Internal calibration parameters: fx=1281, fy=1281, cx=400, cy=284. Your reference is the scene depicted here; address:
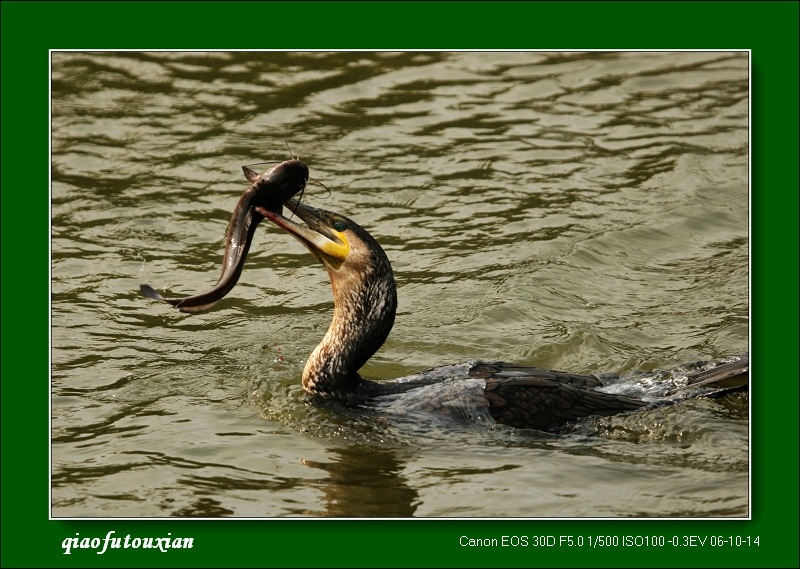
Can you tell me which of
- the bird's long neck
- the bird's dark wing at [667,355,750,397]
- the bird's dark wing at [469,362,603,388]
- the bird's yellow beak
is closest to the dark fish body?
the bird's yellow beak

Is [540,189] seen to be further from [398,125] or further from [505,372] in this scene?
[505,372]

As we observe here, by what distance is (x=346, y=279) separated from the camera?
8.28m

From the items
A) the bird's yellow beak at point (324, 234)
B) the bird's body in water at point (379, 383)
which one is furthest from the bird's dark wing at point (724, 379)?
the bird's yellow beak at point (324, 234)

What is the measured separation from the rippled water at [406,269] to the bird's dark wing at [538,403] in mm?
98

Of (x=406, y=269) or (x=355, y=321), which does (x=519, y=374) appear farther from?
(x=406, y=269)

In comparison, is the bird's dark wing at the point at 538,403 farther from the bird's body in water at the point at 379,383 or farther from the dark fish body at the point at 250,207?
the dark fish body at the point at 250,207

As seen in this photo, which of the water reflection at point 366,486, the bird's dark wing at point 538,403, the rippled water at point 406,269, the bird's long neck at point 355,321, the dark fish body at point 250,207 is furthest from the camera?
the bird's long neck at point 355,321

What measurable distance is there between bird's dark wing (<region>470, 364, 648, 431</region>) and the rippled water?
98 millimetres

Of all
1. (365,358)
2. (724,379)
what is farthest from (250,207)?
(724,379)

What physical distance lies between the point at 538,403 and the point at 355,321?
4.26 feet

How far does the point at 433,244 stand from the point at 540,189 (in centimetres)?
152

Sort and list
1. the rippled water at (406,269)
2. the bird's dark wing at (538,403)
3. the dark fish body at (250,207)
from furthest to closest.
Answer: the bird's dark wing at (538,403), the dark fish body at (250,207), the rippled water at (406,269)

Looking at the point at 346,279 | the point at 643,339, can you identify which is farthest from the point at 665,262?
the point at 346,279

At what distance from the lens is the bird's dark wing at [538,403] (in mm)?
7961
